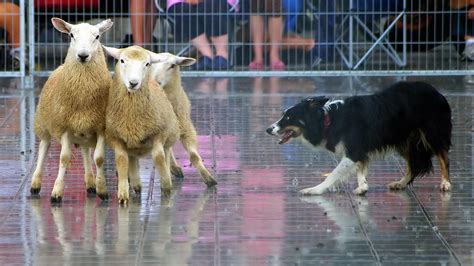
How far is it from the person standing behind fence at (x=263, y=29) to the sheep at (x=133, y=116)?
7.45 m

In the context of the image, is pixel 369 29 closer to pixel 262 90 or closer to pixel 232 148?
pixel 262 90

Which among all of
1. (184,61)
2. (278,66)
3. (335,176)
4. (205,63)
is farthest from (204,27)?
(335,176)

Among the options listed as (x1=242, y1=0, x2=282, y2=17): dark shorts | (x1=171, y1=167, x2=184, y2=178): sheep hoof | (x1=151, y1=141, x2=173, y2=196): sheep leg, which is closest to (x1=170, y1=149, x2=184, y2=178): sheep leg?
(x1=171, y1=167, x2=184, y2=178): sheep hoof

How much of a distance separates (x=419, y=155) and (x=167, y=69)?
2.10 metres

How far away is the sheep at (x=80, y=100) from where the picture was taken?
361 inches

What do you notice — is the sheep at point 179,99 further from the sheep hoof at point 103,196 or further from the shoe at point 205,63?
the shoe at point 205,63

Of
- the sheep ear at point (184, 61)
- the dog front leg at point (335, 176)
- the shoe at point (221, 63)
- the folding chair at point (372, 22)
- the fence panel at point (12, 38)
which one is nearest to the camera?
the dog front leg at point (335, 176)

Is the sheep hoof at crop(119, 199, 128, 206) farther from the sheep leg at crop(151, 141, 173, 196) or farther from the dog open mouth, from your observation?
the dog open mouth

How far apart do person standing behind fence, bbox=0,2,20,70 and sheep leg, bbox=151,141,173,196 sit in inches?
286

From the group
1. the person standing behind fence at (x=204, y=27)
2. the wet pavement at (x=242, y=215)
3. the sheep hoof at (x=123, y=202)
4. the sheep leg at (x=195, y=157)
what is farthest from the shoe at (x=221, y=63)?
the sheep hoof at (x=123, y=202)

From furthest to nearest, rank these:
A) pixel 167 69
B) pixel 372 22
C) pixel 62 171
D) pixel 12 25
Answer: pixel 372 22, pixel 12 25, pixel 167 69, pixel 62 171

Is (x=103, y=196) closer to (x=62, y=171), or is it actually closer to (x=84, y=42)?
(x=62, y=171)

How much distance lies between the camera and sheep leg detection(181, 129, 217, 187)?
9.95 m

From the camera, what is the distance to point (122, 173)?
9.20 m
